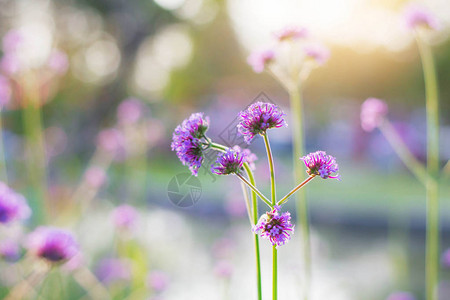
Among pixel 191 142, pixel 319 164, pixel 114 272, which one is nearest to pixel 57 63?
pixel 114 272

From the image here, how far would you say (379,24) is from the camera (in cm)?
1593

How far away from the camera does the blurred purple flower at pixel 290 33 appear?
6.02 ft

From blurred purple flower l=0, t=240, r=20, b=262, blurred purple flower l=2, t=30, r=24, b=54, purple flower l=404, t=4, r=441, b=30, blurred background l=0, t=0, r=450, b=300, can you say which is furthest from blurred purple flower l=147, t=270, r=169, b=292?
purple flower l=404, t=4, r=441, b=30

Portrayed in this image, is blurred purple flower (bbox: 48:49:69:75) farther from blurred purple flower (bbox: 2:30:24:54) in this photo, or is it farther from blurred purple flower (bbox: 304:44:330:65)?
blurred purple flower (bbox: 304:44:330:65)

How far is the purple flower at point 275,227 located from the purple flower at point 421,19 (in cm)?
160

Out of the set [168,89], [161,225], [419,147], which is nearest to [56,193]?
[161,225]

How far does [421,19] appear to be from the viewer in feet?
6.93

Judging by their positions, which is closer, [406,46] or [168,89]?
[406,46]

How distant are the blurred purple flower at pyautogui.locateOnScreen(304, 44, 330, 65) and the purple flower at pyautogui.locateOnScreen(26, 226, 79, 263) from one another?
1.26m

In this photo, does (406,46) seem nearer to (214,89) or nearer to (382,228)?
(214,89)

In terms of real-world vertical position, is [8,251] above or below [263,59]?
below

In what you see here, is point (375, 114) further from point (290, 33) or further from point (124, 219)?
point (124, 219)

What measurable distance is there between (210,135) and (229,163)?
43.6 feet

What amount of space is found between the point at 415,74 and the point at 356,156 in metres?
5.86
